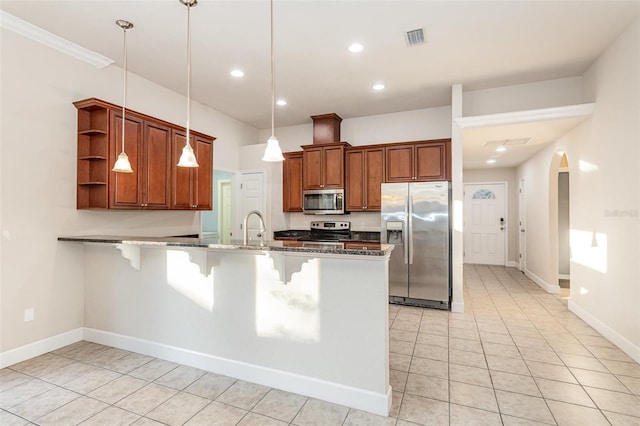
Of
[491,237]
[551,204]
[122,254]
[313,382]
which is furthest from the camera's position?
[491,237]

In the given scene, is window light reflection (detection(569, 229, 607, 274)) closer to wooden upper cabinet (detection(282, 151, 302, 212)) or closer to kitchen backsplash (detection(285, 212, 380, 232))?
kitchen backsplash (detection(285, 212, 380, 232))

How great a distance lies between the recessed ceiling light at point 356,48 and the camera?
10.5 ft

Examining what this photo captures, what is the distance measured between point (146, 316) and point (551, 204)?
600 cm

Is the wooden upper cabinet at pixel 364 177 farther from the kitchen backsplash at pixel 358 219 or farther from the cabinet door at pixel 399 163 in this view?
the kitchen backsplash at pixel 358 219

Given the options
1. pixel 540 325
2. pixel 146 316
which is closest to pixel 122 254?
pixel 146 316

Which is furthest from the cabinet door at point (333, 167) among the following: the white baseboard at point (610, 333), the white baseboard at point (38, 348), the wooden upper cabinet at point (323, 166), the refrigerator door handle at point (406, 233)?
the white baseboard at point (38, 348)

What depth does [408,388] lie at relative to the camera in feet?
7.82

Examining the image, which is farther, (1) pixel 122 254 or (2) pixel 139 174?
(2) pixel 139 174

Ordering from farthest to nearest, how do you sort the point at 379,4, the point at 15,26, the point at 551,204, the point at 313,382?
the point at 551,204 → the point at 15,26 → the point at 379,4 → the point at 313,382

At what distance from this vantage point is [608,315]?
10.9 feet

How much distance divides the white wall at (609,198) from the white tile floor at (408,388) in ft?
1.29

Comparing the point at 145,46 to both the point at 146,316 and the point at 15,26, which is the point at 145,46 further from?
the point at 146,316

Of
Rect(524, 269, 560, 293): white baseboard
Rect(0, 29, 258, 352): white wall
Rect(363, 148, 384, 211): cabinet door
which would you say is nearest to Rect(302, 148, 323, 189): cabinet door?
Rect(363, 148, 384, 211): cabinet door

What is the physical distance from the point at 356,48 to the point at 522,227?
5905mm
